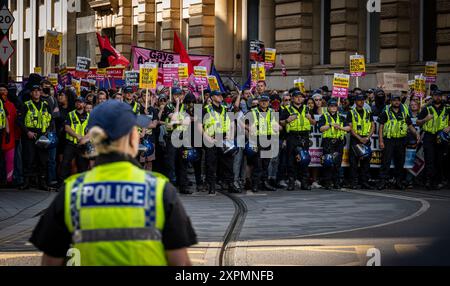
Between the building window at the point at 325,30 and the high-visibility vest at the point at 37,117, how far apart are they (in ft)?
48.9

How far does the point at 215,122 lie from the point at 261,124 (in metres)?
0.92

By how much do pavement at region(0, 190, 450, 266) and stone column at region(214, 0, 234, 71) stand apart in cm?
1851

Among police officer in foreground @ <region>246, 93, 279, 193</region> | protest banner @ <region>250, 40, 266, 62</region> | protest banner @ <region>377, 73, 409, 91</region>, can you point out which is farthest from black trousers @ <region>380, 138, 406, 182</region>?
protest banner @ <region>250, 40, 266, 62</region>

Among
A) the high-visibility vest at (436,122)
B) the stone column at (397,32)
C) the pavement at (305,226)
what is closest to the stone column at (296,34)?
the stone column at (397,32)

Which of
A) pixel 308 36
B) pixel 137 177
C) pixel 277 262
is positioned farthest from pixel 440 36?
pixel 137 177

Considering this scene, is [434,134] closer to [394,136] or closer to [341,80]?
[394,136]

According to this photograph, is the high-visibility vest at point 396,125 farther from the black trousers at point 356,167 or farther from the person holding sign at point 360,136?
the black trousers at point 356,167

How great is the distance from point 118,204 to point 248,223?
9.29 m

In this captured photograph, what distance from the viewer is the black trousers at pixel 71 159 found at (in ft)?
60.5

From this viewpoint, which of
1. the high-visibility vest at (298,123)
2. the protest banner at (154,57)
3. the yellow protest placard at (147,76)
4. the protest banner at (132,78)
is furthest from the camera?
the protest banner at (154,57)

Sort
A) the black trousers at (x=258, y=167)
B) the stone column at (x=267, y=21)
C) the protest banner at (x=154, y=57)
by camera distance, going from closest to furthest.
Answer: the black trousers at (x=258, y=167)
the protest banner at (x=154, y=57)
the stone column at (x=267, y=21)

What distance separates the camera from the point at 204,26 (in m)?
37.5

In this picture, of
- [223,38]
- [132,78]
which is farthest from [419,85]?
[223,38]

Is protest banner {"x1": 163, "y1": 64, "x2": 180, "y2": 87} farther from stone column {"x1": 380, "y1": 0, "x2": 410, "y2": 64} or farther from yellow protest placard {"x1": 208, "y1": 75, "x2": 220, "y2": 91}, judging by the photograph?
stone column {"x1": 380, "y1": 0, "x2": 410, "y2": 64}
